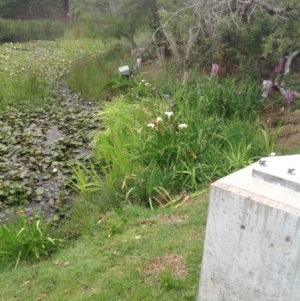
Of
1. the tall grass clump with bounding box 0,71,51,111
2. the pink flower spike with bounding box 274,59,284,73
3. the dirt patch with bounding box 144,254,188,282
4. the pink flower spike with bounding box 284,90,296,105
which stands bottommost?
the tall grass clump with bounding box 0,71,51,111

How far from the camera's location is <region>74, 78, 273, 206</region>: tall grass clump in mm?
4633

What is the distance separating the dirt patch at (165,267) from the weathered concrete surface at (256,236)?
716 mm

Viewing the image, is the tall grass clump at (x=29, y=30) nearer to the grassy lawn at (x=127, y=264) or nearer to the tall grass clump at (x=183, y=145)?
the tall grass clump at (x=183, y=145)

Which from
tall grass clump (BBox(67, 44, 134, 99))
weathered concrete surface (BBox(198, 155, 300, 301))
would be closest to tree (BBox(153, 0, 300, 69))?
tall grass clump (BBox(67, 44, 134, 99))

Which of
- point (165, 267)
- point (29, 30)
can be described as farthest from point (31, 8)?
point (165, 267)

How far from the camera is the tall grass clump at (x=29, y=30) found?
782 inches

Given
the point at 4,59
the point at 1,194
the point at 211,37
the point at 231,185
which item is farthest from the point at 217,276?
the point at 4,59

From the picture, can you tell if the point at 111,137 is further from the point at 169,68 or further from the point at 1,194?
the point at 169,68

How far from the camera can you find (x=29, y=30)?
2161 cm

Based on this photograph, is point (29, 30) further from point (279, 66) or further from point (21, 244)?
point (21, 244)

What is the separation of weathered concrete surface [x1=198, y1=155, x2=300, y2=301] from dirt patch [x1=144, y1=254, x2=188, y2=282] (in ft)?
2.35

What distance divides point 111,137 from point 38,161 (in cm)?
103

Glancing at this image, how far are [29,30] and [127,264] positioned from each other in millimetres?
20430

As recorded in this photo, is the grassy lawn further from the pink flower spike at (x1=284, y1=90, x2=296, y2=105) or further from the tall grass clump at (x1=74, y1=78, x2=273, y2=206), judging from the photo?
the pink flower spike at (x1=284, y1=90, x2=296, y2=105)
